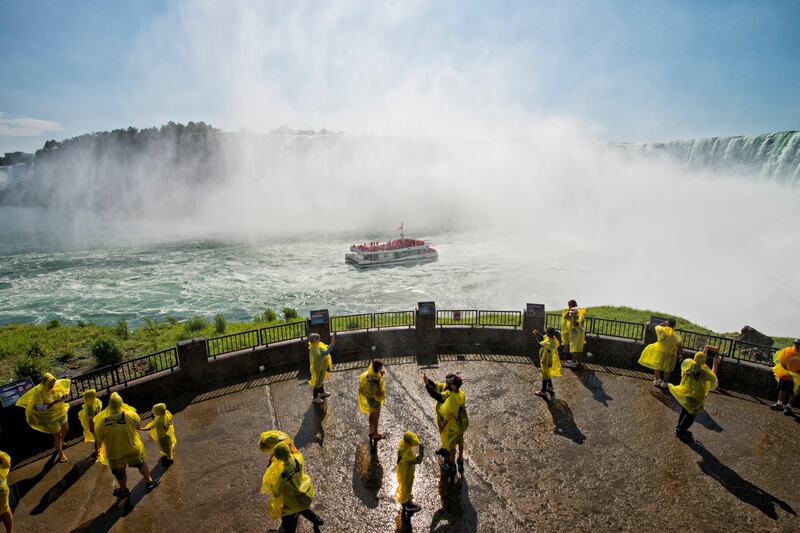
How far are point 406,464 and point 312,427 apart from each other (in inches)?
125

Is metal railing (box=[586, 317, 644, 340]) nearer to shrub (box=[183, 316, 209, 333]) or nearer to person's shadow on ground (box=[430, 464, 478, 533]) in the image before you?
person's shadow on ground (box=[430, 464, 478, 533])

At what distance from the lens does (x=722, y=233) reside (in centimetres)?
4284

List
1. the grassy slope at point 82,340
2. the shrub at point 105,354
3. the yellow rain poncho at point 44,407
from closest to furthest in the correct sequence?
the yellow rain poncho at point 44,407 < the shrub at point 105,354 < the grassy slope at point 82,340

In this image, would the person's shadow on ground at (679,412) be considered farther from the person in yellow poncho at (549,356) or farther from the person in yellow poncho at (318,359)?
the person in yellow poncho at (318,359)

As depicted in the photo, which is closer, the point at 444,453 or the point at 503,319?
the point at 444,453

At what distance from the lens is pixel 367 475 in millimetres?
6781

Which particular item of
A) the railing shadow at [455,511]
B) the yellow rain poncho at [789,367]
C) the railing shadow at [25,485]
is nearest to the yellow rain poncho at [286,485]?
the railing shadow at [455,511]

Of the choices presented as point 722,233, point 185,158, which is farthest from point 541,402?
point 185,158

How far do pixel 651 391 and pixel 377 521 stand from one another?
22.5 feet

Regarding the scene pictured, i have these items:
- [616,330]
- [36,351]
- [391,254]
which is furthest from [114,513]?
[391,254]

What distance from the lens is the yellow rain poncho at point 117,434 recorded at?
5855mm

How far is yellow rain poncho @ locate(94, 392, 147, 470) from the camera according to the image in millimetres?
5855

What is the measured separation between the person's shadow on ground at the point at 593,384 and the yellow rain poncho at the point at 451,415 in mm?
4398

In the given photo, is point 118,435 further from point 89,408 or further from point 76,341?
point 76,341
